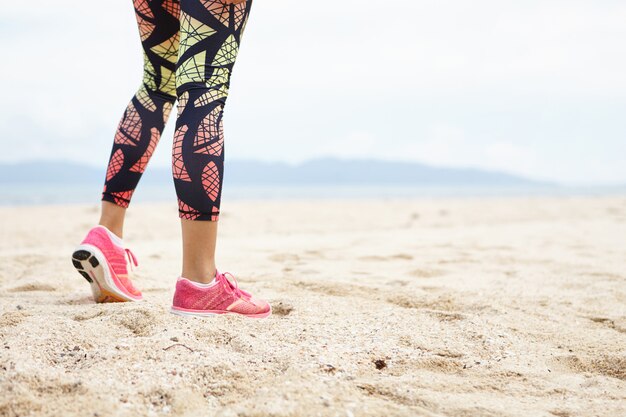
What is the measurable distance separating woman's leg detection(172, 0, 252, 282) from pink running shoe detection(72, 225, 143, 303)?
0.41 meters

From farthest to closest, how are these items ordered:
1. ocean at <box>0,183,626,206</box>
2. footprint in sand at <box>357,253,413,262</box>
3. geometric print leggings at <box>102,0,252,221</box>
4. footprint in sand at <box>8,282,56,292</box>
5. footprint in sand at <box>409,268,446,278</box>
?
ocean at <box>0,183,626,206</box>, footprint in sand at <box>357,253,413,262</box>, footprint in sand at <box>409,268,446,278</box>, footprint in sand at <box>8,282,56,292</box>, geometric print leggings at <box>102,0,252,221</box>

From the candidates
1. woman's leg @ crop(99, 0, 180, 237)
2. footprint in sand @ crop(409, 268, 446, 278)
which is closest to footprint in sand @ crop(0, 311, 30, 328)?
woman's leg @ crop(99, 0, 180, 237)

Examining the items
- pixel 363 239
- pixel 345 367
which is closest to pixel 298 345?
pixel 345 367

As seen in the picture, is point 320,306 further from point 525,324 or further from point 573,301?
point 573,301

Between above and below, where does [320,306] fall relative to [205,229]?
below

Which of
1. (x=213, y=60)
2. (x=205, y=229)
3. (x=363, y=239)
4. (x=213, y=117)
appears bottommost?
(x=363, y=239)

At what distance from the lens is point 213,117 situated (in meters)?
1.62

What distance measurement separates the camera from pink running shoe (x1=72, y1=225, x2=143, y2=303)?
1.83m

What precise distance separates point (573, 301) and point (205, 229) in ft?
5.09

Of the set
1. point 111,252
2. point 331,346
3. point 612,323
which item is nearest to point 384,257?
point 612,323

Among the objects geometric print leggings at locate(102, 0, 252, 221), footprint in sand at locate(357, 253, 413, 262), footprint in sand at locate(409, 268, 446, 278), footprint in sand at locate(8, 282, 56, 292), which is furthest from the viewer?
footprint in sand at locate(357, 253, 413, 262)

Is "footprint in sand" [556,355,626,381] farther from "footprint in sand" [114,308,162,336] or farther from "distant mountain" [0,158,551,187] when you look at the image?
"distant mountain" [0,158,551,187]

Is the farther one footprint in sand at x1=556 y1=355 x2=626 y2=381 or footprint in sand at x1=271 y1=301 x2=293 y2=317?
footprint in sand at x1=271 y1=301 x2=293 y2=317

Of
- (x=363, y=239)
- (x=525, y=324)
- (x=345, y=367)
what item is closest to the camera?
(x=345, y=367)
